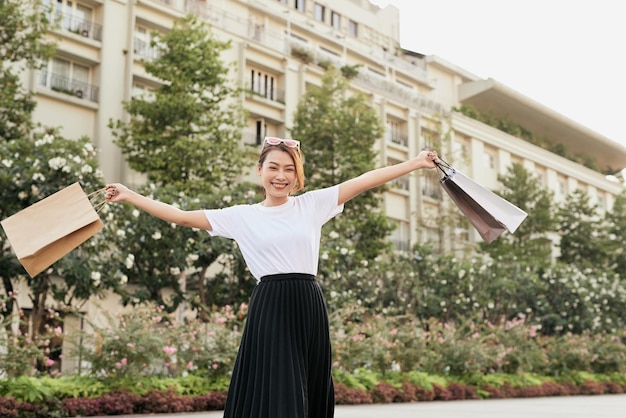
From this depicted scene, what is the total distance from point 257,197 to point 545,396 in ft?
26.1

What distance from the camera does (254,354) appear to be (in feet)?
11.6

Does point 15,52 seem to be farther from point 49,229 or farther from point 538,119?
point 538,119

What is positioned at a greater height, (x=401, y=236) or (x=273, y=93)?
(x=273, y=93)

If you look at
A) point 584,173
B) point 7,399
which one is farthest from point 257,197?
point 584,173

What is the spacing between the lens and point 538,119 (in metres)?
45.6

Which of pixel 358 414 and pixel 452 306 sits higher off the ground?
pixel 452 306

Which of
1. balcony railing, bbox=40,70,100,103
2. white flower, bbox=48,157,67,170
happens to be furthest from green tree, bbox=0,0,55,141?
white flower, bbox=48,157,67,170

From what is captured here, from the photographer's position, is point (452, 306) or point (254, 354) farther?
point (452, 306)

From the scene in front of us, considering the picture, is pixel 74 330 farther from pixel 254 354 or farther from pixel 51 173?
pixel 254 354

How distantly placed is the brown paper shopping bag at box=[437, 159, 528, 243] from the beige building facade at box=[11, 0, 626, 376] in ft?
57.0

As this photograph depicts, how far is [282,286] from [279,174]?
553 mm

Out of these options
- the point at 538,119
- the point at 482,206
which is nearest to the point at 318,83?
the point at 538,119

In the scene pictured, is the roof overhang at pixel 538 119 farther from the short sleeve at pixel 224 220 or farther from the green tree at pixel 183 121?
the short sleeve at pixel 224 220

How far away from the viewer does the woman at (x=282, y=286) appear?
3.45 m
